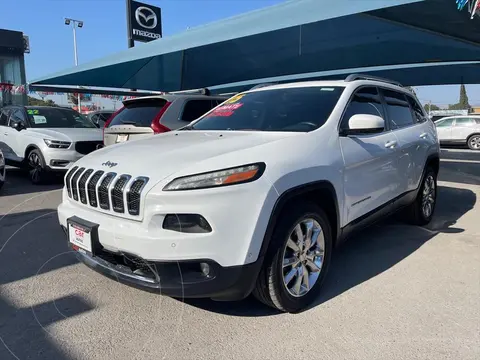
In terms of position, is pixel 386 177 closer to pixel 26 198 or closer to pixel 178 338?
pixel 178 338

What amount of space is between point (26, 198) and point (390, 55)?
954 centimetres

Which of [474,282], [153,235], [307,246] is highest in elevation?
[153,235]

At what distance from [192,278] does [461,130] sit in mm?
19165

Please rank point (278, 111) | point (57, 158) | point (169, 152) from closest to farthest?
point (169, 152) → point (278, 111) → point (57, 158)

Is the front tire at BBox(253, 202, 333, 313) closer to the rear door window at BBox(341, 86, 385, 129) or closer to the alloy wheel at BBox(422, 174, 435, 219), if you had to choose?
the rear door window at BBox(341, 86, 385, 129)

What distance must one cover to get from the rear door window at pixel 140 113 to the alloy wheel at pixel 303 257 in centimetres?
408

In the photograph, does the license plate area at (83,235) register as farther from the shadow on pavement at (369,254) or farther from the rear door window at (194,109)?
the rear door window at (194,109)

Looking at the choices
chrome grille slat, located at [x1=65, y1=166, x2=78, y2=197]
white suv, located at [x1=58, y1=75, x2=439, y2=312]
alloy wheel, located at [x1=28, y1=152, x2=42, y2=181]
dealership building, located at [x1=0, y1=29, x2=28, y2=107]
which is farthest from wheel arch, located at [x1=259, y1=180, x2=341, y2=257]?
dealership building, located at [x1=0, y1=29, x2=28, y2=107]

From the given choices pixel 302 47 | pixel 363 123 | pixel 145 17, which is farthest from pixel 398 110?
pixel 145 17

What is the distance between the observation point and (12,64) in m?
29.9

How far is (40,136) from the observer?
8062mm

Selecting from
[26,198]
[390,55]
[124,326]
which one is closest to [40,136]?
[26,198]

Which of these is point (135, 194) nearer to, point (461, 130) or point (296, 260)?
point (296, 260)

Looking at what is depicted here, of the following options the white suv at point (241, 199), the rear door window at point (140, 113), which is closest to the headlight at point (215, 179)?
the white suv at point (241, 199)
